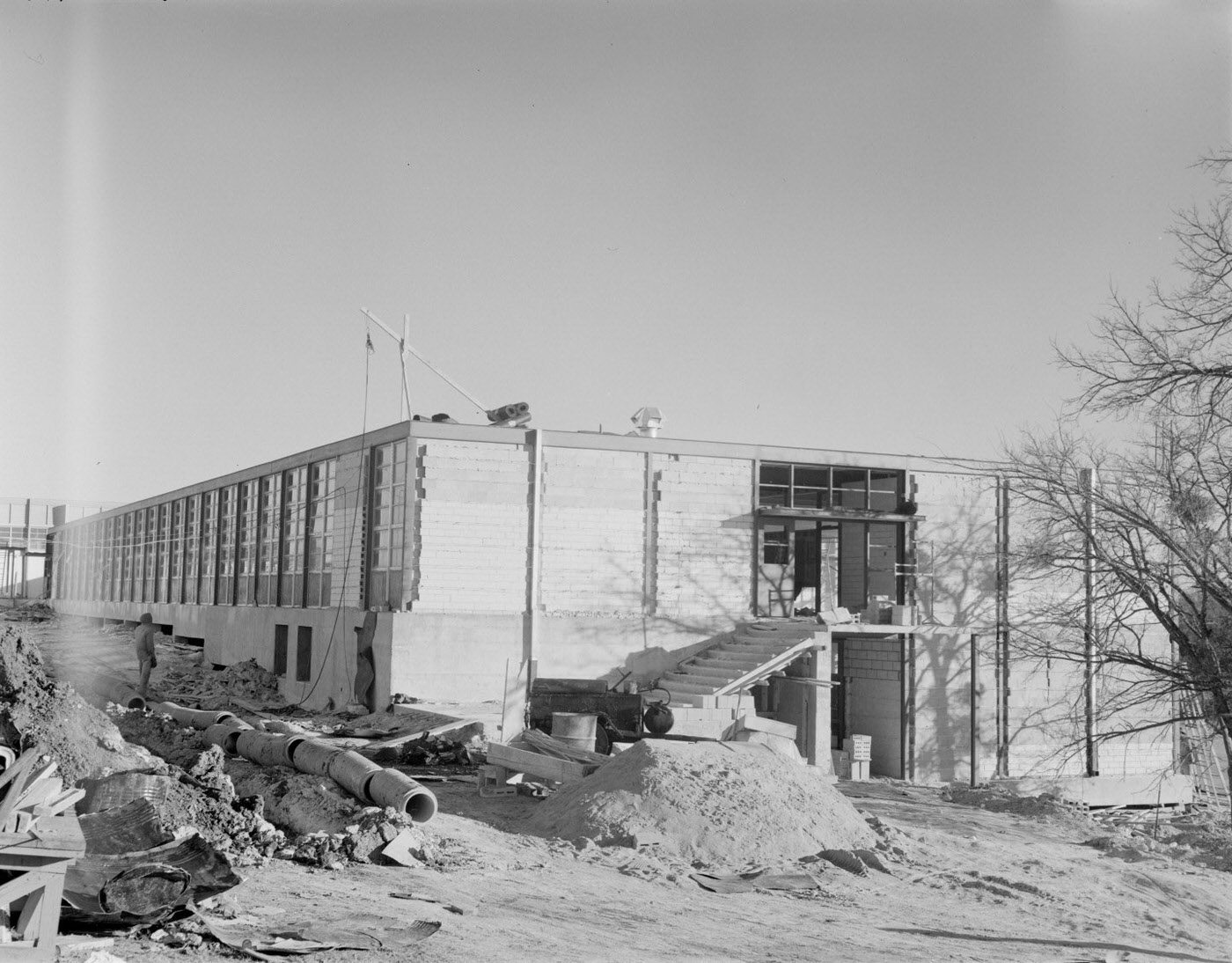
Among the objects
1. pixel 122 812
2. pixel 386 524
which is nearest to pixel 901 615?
pixel 386 524

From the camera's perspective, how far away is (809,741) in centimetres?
2733

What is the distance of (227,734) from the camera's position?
18.7 m

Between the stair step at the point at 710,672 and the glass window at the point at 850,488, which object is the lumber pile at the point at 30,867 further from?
the glass window at the point at 850,488

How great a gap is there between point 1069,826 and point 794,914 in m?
10.8

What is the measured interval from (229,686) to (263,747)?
16.8 m

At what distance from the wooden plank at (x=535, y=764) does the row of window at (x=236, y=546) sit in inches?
512

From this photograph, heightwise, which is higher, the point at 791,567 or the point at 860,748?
the point at 791,567

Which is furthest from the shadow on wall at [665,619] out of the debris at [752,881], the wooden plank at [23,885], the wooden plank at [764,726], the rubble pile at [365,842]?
the wooden plank at [23,885]

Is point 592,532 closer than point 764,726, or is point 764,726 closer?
point 764,726

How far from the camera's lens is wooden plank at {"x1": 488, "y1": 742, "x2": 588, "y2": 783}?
691 inches

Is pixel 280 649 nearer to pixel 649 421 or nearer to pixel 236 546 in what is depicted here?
pixel 236 546

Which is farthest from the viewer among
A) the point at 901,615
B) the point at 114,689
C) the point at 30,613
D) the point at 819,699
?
the point at 30,613

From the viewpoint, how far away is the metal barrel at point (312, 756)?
15.7 meters

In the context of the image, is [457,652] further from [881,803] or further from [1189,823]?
A: [1189,823]
